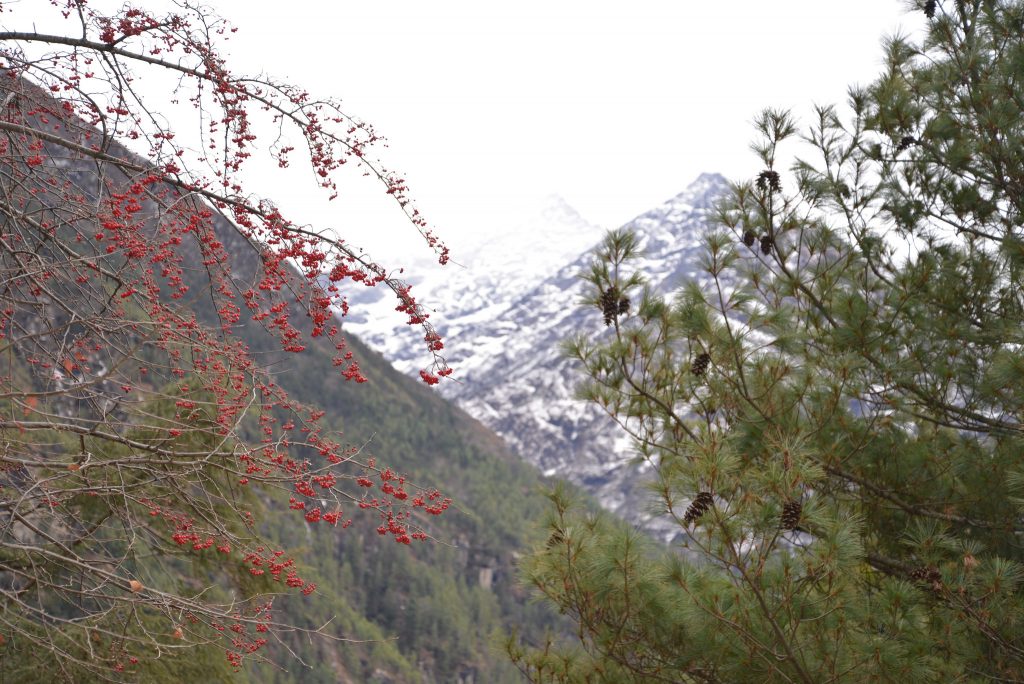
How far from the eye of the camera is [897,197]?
8.45 meters

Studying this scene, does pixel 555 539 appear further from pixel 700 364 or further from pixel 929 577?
pixel 929 577

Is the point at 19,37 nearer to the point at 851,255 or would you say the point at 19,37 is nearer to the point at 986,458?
the point at 851,255

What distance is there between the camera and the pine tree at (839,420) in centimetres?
516

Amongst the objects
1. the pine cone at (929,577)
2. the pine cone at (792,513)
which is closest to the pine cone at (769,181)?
the pine cone at (929,577)

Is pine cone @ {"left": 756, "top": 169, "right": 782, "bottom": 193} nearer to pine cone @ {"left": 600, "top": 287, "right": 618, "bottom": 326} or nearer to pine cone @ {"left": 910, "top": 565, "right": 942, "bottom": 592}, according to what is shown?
pine cone @ {"left": 600, "top": 287, "right": 618, "bottom": 326}

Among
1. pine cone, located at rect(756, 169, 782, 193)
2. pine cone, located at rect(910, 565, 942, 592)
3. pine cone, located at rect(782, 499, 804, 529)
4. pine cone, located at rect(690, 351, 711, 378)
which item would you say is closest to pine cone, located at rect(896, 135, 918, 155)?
pine cone, located at rect(756, 169, 782, 193)

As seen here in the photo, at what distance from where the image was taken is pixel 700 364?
698 centimetres

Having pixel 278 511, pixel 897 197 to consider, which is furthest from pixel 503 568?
pixel 897 197

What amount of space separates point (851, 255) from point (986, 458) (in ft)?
6.97

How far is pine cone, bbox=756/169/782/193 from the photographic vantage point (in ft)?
26.2

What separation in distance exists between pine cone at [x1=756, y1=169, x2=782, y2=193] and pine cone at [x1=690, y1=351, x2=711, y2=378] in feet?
6.47

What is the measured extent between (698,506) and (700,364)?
2.63 meters

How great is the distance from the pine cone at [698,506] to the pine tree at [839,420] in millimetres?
16

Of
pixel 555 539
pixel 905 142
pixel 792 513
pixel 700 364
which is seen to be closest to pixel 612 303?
pixel 700 364
